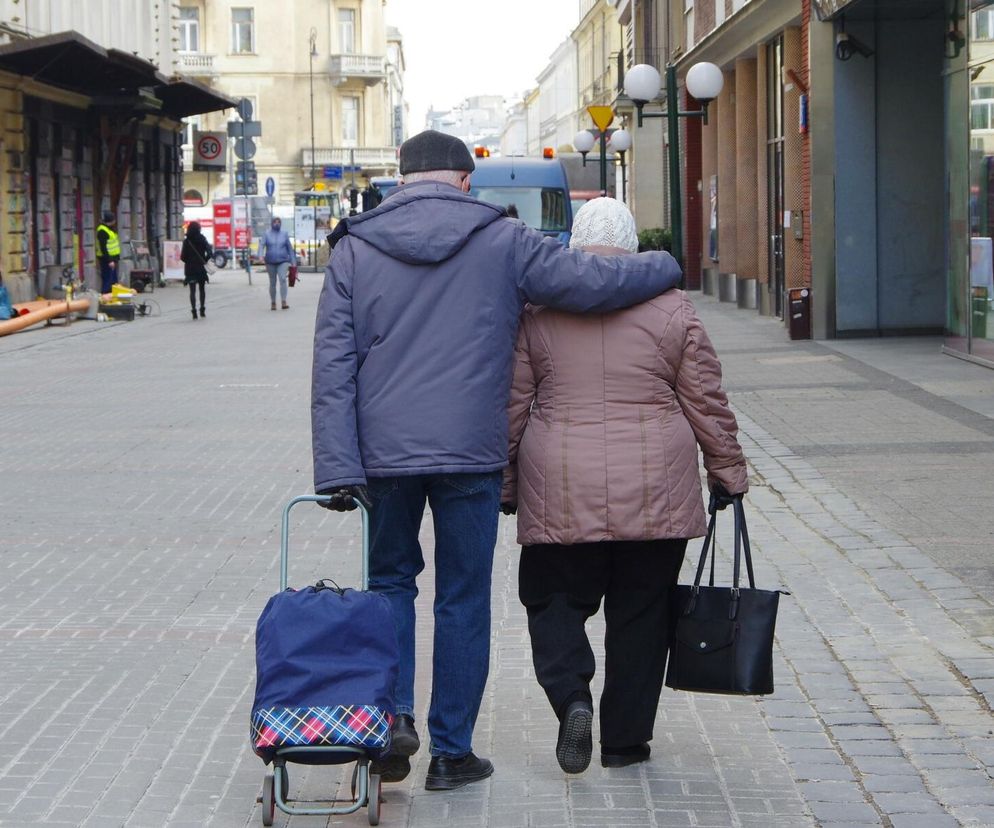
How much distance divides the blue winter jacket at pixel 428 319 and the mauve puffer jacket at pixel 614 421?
0.41 ft

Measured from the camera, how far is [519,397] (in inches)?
188

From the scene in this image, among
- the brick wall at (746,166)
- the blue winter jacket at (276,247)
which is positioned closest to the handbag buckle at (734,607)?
the brick wall at (746,166)

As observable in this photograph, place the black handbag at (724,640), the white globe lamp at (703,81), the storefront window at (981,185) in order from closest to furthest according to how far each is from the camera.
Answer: the black handbag at (724,640) → the storefront window at (981,185) → the white globe lamp at (703,81)

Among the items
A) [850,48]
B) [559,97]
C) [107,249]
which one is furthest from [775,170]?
[559,97]

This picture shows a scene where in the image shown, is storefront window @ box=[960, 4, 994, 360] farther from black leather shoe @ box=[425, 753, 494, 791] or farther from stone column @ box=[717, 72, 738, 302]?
stone column @ box=[717, 72, 738, 302]

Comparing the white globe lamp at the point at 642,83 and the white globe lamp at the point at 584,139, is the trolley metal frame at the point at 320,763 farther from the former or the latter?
the white globe lamp at the point at 584,139

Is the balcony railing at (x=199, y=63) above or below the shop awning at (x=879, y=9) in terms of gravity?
above

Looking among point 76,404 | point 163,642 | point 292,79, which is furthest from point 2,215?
point 292,79

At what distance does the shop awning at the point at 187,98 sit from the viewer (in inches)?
1534

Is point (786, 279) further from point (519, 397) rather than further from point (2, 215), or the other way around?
point (519, 397)

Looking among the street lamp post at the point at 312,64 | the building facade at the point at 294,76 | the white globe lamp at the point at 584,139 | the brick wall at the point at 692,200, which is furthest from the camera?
the building facade at the point at 294,76

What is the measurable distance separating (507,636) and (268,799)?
7.34 ft

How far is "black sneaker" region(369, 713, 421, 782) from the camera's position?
4.71 meters

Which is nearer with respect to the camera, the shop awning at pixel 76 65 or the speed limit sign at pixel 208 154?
the shop awning at pixel 76 65
